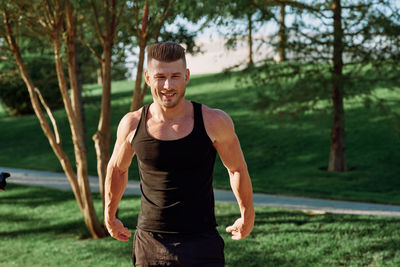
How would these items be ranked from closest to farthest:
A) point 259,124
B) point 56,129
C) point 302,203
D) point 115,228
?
point 115,228 < point 56,129 < point 302,203 < point 259,124

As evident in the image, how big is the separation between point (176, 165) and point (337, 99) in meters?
11.2

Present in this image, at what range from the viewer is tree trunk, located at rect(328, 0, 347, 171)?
1211 cm

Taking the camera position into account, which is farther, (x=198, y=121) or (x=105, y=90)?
(x=105, y=90)

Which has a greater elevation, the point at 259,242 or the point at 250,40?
the point at 250,40

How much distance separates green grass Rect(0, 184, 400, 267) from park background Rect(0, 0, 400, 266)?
23 mm

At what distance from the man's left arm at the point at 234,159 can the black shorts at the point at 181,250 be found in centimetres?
23

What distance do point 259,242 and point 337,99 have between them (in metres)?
7.04

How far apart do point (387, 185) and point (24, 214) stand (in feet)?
27.6

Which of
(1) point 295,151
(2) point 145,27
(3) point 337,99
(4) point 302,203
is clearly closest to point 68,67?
(2) point 145,27

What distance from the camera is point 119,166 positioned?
2920mm

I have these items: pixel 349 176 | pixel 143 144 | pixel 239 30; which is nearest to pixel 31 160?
pixel 239 30

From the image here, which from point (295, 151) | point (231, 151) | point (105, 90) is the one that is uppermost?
point (105, 90)

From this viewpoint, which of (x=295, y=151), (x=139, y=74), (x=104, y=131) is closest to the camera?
(x=139, y=74)

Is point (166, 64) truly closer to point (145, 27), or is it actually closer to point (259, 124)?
point (145, 27)
